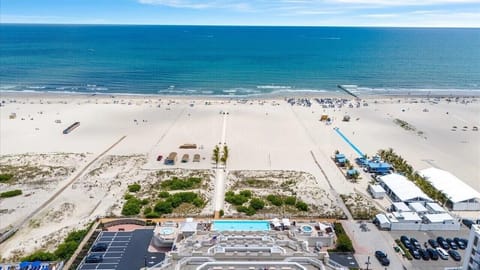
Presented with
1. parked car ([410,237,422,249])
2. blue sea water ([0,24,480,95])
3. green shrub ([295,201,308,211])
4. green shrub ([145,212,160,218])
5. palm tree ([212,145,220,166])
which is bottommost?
parked car ([410,237,422,249])

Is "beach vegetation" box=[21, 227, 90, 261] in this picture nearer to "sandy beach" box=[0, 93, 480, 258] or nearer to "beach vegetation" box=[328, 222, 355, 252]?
"sandy beach" box=[0, 93, 480, 258]

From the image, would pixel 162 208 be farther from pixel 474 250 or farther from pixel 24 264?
pixel 474 250

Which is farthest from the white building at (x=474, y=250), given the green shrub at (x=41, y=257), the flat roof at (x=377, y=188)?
the green shrub at (x=41, y=257)

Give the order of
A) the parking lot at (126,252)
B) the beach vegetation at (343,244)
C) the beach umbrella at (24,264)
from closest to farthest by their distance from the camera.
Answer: the beach umbrella at (24,264) → the parking lot at (126,252) → the beach vegetation at (343,244)

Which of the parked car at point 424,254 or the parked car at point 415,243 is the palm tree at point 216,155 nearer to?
the parked car at point 415,243

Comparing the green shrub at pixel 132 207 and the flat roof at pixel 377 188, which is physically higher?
the flat roof at pixel 377 188

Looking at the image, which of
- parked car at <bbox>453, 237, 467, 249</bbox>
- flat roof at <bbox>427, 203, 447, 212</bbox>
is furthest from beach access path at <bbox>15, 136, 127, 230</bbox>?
parked car at <bbox>453, 237, 467, 249</bbox>
